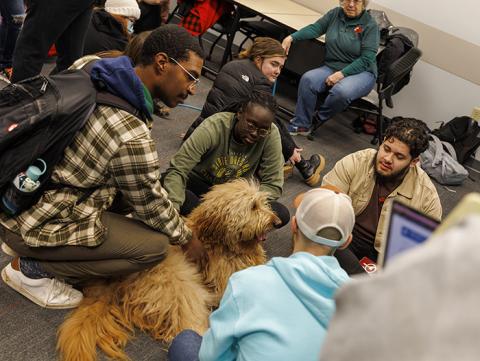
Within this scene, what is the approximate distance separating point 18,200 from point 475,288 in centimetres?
165

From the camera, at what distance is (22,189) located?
1.70m

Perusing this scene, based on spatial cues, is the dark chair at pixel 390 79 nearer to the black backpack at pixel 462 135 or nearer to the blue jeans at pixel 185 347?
the black backpack at pixel 462 135

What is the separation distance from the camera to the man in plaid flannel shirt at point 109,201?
1718 millimetres

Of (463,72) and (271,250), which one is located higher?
(463,72)

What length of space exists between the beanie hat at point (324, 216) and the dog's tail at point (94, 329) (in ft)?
3.13

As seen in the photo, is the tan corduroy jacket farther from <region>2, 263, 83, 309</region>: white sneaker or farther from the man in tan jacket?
<region>2, 263, 83, 309</region>: white sneaker

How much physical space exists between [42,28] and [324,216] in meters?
2.20

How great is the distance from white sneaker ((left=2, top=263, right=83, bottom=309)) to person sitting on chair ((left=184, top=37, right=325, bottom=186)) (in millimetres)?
1339

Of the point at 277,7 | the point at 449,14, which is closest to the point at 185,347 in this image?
the point at 277,7

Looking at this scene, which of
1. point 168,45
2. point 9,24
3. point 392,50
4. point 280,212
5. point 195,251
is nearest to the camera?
point 168,45

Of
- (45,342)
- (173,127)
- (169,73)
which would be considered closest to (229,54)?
(173,127)

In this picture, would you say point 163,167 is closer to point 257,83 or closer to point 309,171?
point 257,83

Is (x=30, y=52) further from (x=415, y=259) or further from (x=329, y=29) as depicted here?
(x=415, y=259)

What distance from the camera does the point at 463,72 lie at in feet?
16.5
